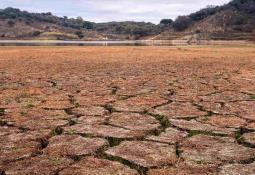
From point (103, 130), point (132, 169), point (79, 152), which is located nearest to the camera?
point (132, 169)

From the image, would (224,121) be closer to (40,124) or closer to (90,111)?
(90,111)

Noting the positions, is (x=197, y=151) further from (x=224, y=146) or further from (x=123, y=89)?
(x=123, y=89)

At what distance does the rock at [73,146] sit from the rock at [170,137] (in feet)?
1.62

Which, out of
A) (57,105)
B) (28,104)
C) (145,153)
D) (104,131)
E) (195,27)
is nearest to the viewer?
(145,153)

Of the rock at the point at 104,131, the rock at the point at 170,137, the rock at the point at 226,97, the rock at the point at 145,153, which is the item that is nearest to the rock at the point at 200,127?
the rock at the point at 170,137

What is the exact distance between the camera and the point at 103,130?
453 centimetres

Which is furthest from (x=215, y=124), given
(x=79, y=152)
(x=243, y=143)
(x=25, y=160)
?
(x=25, y=160)

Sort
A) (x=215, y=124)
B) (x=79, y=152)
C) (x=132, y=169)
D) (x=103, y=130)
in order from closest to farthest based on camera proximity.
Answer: (x=132, y=169) → (x=79, y=152) → (x=103, y=130) → (x=215, y=124)

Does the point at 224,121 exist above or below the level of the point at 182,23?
below

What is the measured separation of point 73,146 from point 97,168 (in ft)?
2.15

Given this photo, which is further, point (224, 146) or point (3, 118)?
point (3, 118)

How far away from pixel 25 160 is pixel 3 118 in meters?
1.86

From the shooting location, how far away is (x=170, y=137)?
424 cm

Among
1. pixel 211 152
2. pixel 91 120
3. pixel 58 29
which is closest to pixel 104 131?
pixel 91 120
